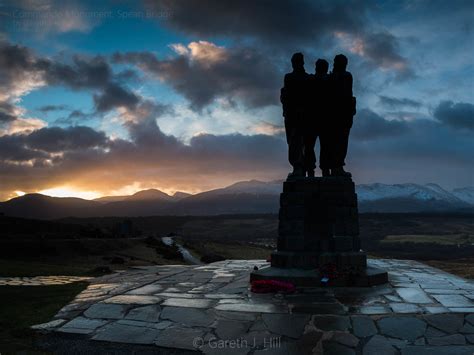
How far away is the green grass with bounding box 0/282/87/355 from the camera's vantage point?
6177 millimetres

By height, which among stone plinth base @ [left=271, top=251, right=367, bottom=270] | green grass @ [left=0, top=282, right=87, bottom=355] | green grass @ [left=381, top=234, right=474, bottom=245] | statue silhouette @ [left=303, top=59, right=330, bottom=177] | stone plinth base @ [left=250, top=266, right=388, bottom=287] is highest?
statue silhouette @ [left=303, top=59, right=330, bottom=177]

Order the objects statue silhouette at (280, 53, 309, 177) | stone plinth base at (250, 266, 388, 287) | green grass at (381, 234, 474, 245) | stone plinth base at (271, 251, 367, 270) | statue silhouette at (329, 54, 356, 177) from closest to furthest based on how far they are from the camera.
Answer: stone plinth base at (250, 266, 388, 287) → stone plinth base at (271, 251, 367, 270) → statue silhouette at (329, 54, 356, 177) → statue silhouette at (280, 53, 309, 177) → green grass at (381, 234, 474, 245)

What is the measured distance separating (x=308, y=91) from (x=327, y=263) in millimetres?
4822

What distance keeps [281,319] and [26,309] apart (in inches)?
195

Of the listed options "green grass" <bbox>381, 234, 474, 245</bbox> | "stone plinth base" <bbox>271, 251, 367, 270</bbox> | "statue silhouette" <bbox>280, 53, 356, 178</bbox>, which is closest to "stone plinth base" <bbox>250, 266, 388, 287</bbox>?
"stone plinth base" <bbox>271, 251, 367, 270</bbox>

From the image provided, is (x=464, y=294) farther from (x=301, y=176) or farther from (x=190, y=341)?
(x=190, y=341)

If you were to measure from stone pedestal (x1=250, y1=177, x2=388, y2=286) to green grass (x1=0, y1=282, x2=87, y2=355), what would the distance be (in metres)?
4.60

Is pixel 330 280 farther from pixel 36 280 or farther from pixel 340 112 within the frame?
pixel 36 280

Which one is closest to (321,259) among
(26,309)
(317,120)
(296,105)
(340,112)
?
(317,120)

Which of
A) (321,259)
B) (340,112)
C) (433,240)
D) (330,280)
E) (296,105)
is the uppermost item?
(296,105)

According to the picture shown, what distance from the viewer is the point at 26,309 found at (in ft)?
26.3

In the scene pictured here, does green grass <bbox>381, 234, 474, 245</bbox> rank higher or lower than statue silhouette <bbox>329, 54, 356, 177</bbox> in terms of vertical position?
lower

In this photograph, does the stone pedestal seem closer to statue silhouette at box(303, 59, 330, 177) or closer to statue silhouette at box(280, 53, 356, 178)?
statue silhouette at box(280, 53, 356, 178)

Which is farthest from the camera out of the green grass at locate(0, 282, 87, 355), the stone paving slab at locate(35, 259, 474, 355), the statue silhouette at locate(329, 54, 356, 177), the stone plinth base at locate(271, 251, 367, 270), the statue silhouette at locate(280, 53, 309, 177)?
the statue silhouette at locate(280, 53, 309, 177)
